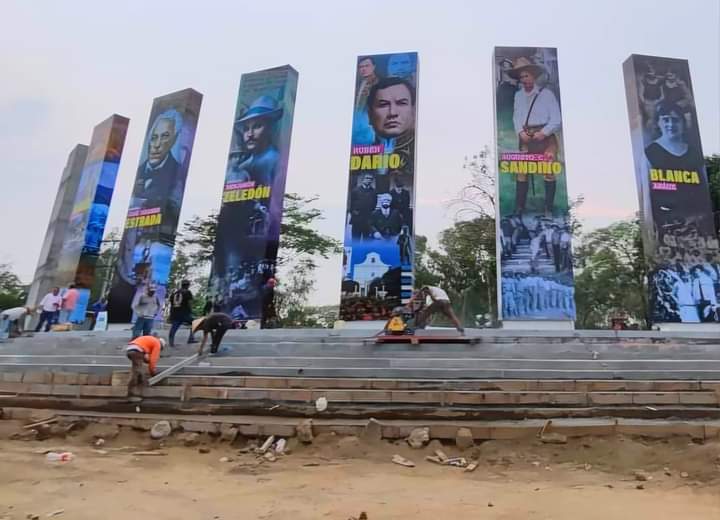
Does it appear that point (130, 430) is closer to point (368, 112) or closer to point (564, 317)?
point (564, 317)

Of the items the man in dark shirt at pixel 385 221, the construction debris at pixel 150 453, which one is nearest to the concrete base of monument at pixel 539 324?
the man in dark shirt at pixel 385 221

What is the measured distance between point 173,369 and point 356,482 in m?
3.89

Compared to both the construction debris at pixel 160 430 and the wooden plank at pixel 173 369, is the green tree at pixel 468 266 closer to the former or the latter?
the wooden plank at pixel 173 369

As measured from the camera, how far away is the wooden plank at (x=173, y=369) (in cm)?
664

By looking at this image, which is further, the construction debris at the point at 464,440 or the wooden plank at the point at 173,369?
the wooden plank at the point at 173,369

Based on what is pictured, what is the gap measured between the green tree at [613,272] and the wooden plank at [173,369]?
911 inches

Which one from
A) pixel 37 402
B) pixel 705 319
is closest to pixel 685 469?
pixel 37 402

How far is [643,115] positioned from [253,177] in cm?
1249

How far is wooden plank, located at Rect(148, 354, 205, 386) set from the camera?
6641mm

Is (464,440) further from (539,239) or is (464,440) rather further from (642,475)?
(539,239)

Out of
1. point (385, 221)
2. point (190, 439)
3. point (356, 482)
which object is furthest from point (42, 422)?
point (385, 221)

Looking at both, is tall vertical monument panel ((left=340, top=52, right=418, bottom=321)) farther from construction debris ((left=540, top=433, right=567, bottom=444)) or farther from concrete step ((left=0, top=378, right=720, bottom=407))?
construction debris ((left=540, top=433, right=567, bottom=444))

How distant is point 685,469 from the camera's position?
4234 mm

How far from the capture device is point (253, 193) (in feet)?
55.9
